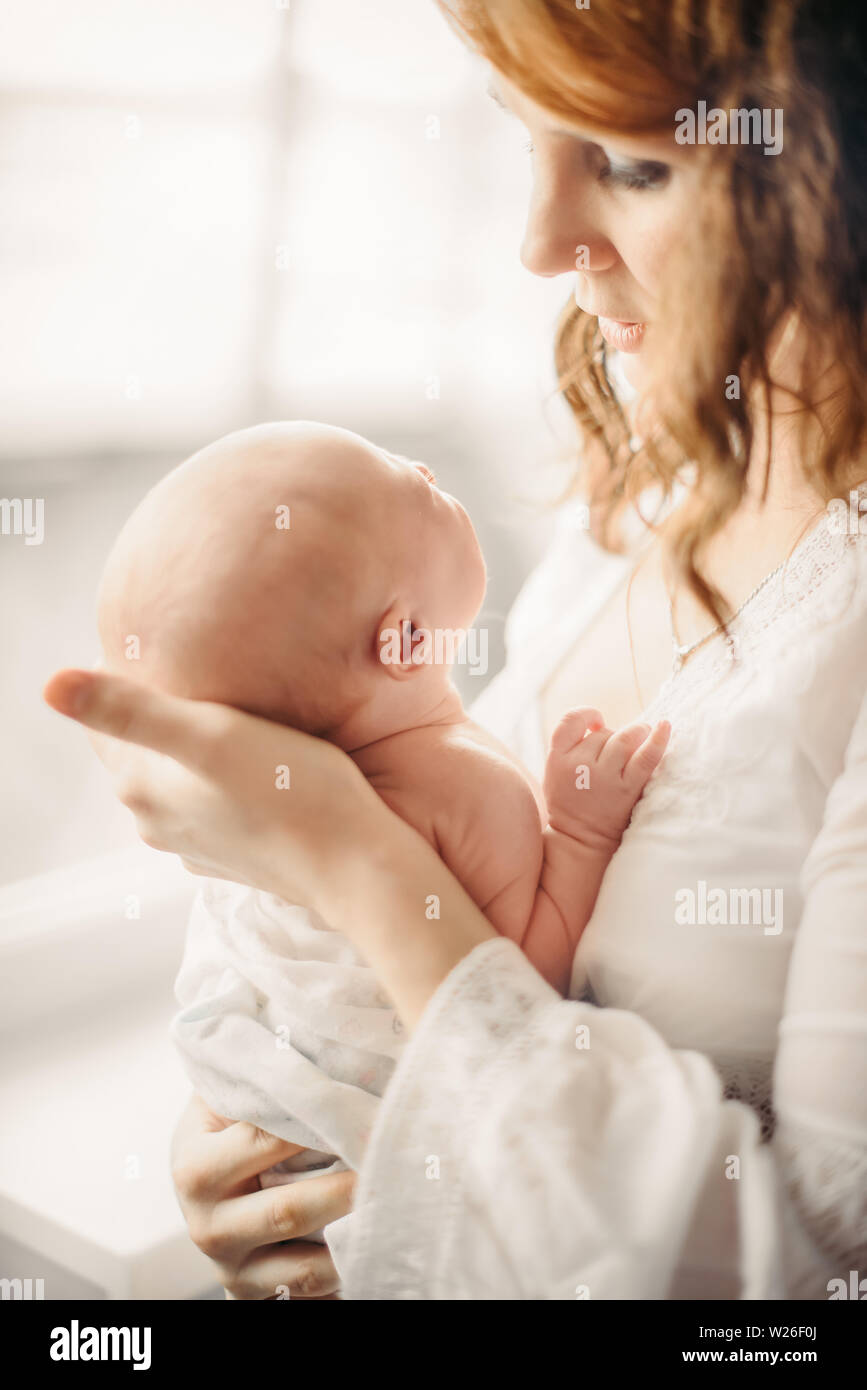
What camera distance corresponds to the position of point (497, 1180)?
66 centimetres

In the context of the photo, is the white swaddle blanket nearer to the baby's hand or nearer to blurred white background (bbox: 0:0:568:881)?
the baby's hand

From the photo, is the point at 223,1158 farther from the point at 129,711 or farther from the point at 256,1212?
the point at 129,711

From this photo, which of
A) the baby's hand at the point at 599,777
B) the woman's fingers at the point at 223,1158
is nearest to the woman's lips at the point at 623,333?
the baby's hand at the point at 599,777

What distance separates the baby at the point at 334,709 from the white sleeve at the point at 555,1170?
106 millimetres

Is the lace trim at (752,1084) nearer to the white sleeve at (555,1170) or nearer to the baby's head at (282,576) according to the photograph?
the white sleeve at (555,1170)

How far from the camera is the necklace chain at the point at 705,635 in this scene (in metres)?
0.85

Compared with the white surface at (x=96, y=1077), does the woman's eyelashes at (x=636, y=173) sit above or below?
above

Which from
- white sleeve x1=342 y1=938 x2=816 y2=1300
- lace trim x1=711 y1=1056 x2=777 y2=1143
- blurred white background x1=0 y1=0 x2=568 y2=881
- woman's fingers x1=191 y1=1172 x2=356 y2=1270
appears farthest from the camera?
blurred white background x1=0 y1=0 x2=568 y2=881

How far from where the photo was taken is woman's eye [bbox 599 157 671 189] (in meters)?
0.79

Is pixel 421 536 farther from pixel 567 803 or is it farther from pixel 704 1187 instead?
pixel 704 1187

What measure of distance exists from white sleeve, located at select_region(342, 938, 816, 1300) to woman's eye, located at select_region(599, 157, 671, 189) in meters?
0.57

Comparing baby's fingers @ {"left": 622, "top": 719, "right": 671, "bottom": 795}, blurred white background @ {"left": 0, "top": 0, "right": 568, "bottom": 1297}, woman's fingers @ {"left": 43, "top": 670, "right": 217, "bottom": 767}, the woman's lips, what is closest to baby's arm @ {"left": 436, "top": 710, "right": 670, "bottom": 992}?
baby's fingers @ {"left": 622, "top": 719, "right": 671, "bottom": 795}

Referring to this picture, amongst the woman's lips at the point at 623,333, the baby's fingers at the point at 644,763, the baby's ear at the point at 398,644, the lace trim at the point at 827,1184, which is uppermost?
the woman's lips at the point at 623,333

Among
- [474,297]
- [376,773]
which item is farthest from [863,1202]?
[474,297]
